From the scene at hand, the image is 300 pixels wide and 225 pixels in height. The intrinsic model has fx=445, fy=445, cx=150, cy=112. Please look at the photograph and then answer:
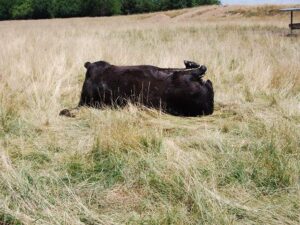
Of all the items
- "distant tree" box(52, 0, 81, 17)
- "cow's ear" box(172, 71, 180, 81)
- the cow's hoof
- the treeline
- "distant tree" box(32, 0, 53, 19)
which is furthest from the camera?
"distant tree" box(32, 0, 53, 19)

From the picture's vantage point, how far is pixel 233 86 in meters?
6.74

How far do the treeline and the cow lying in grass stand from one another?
2955 inches

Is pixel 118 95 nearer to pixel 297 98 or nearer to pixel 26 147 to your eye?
pixel 26 147

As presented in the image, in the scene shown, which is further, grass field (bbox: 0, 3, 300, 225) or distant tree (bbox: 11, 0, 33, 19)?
distant tree (bbox: 11, 0, 33, 19)

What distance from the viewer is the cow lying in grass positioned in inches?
206

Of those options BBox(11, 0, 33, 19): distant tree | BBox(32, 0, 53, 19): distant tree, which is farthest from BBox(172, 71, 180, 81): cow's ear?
BBox(11, 0, 33, 19): distant tree

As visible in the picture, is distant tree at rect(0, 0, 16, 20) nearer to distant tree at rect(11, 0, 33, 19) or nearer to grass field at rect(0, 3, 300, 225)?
distant tree at rect(11, 0, 33, 19)

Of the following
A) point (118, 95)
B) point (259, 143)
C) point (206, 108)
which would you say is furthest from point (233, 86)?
point (259, 143)

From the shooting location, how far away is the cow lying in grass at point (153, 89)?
524cm

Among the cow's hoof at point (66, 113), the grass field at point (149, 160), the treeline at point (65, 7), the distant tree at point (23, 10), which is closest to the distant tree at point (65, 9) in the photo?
the treeline at point (65, 7)

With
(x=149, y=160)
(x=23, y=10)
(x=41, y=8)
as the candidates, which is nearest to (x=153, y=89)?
(x=149, y=160)

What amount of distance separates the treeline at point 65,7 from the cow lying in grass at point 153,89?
75.1 m

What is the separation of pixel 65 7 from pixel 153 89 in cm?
7661

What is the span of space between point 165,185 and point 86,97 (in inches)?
111
